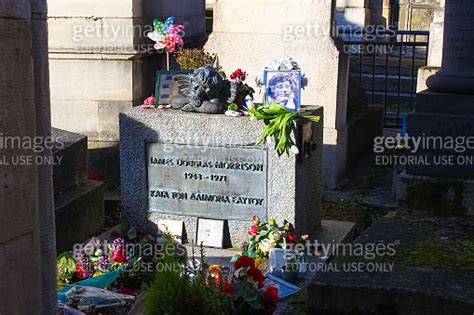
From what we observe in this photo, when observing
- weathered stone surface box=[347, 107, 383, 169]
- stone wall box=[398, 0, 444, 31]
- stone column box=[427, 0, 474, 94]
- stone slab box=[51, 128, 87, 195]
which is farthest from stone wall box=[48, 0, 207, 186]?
stone wall box=[398, 0, 444, 31]

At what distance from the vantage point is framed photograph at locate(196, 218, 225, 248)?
6.02 metres

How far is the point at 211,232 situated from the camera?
6.05 metres

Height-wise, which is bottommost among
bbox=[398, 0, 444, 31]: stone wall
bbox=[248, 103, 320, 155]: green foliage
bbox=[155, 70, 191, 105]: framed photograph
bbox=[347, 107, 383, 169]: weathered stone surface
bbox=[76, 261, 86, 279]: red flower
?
bbox=[76, 261, 86, 279]: red flower

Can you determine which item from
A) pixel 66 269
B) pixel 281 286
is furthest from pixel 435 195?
pixel 66 269

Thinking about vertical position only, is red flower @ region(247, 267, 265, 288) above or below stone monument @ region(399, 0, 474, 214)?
below

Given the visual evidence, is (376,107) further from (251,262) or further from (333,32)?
(251,262)

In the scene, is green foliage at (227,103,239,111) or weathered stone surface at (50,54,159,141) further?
weathered stone surface at (50,54,159,141)

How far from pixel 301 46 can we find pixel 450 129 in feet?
7.61

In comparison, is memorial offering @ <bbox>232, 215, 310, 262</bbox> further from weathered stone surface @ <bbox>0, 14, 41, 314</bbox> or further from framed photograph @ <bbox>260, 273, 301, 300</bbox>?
weathered stone surface @ <bbox>0, 14, 41, 314</bbox>

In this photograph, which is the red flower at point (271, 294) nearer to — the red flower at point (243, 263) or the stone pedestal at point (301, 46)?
the red flower at point (243, 263)

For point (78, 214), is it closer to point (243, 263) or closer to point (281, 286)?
point (281, 286)

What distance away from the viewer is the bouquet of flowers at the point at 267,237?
18.3 ft

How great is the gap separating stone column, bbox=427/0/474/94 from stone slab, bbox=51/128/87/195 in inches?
142

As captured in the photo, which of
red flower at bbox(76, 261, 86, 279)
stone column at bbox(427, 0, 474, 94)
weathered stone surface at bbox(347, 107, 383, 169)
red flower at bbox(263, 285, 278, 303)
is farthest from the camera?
weathered stone surface at bbox(347, 107, 383, 169)
